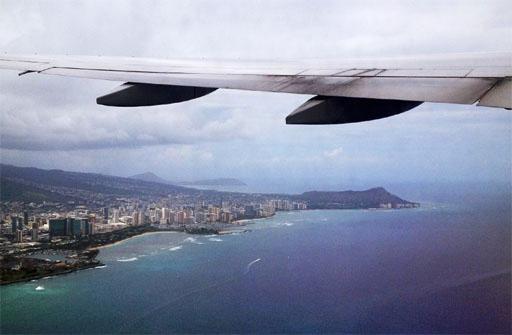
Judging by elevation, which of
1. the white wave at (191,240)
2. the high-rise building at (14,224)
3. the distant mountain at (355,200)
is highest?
the distant mountain at (355,200)

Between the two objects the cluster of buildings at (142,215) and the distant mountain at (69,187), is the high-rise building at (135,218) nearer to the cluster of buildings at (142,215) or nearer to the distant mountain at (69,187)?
the cluster of buildings at (142,215)

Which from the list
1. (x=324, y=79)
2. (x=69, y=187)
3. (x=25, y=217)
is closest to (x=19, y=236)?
(x=25, y=217)

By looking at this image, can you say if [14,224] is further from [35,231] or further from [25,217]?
[35,231]

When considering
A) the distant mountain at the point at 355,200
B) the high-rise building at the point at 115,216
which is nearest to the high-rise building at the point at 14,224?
the high-rise building at the point at 115,216

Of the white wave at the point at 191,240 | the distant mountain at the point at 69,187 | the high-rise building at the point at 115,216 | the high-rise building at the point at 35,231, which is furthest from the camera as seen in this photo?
the distant mountain at the point at 69,187

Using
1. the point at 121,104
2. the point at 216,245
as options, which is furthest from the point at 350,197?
the point at 121,104

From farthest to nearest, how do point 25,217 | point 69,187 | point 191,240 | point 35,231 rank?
point 69,187, point 25,217, point 191,240, point 35,231
